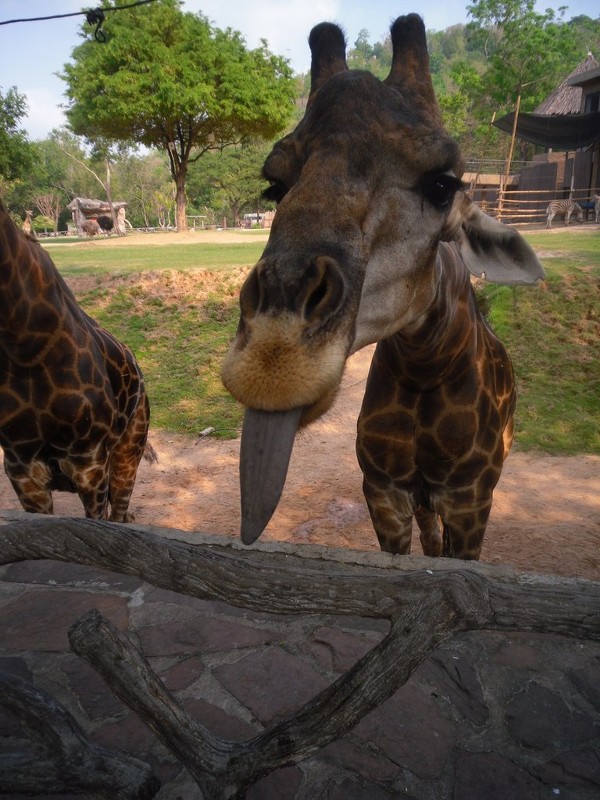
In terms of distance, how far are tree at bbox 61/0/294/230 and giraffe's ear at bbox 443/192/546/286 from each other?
2508 cm

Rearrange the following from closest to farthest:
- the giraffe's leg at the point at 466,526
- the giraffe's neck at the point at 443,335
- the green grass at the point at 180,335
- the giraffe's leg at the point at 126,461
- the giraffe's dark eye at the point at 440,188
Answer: the giraffe's dark eye at the point at 440,188 < the giraffe's neck at the point at 443,335 < the giraffe's leg at the point at 466,526 < the giraffe's leg at the point at 126,461 < the green grass at the point at 180,335

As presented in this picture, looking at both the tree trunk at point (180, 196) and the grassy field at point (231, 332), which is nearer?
the grassy field at point (231, 332)

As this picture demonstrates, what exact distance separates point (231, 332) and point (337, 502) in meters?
5.29

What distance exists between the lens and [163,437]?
8.20 m

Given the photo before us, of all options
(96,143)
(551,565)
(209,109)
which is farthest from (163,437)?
(96,143)

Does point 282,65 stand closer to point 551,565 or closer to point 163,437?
point 163,437

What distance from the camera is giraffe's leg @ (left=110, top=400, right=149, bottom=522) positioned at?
4.57 metres

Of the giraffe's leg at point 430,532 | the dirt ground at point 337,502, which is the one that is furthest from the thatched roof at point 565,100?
the giraffe's leg at point 430,532

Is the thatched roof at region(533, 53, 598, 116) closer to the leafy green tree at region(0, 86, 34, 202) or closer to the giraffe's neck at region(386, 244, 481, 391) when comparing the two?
the leafy green tree at region(0, 86, 34, 202)

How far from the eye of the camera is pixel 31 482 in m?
3.61

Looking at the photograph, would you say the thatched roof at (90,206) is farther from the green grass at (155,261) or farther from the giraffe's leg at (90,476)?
the giraffe's leg at (90,476)

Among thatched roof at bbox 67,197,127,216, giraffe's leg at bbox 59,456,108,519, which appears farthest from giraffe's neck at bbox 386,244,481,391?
thatched roof at bbox 67,197,127,216

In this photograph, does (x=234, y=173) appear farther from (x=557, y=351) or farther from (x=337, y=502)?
(x=337, y=502)

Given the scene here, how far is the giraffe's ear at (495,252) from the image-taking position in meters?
2.37
